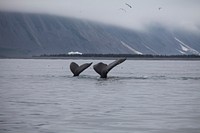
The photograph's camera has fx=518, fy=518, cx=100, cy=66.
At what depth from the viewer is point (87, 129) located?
21.7 meters

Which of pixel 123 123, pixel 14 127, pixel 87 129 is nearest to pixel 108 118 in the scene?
pixel 123 123

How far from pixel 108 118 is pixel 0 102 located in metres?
9.93

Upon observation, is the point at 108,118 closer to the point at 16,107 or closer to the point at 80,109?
the point at 80,109

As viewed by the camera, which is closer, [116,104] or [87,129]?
[87,129]

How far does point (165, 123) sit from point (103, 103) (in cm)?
962

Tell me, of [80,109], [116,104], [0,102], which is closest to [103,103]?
[116,104]

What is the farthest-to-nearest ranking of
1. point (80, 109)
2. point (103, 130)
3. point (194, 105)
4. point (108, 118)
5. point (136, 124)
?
point (194, 105) → point (80, 109) → point (108, 118) → point (136, 124) → point (103, 130)

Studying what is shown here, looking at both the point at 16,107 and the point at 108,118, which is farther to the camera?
the point at 16,107

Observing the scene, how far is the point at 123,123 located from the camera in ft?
76.5

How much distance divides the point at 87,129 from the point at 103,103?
11.0 meters

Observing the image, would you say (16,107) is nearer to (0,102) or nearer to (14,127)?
(0,102)

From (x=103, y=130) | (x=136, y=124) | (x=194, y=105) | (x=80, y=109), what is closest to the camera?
(x=103, y=130)

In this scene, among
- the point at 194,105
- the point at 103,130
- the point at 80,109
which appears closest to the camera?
the point at 103,130

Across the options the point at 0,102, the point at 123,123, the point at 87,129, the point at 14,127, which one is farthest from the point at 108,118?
the point at 0,102
